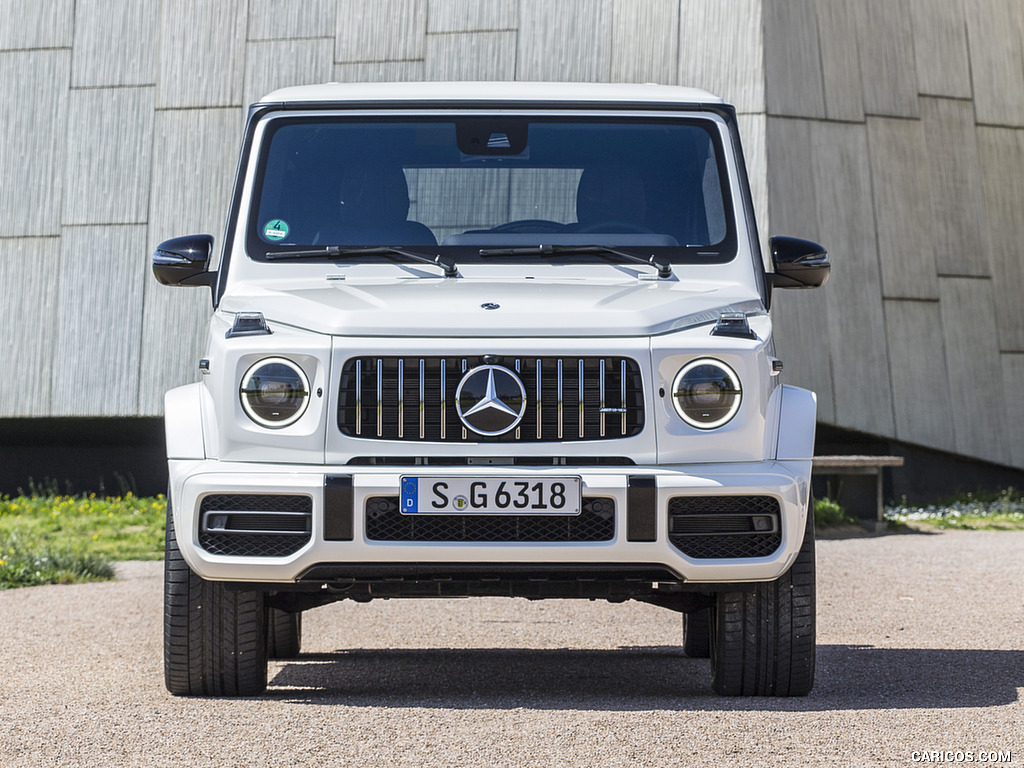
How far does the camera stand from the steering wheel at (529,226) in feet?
18.3

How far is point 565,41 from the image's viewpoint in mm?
15961

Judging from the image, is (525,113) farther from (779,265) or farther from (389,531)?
(389,531)

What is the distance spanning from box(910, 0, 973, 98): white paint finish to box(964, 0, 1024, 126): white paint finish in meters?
0.13

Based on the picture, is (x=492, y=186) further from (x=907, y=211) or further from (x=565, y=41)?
(x=907, y=211)

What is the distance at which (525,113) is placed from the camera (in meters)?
5.84

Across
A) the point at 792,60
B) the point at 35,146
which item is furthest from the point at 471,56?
the point at 35,146

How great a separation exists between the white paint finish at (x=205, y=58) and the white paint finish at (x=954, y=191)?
8.33m

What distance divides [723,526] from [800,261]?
55.2 inches

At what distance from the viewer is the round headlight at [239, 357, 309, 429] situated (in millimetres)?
4648

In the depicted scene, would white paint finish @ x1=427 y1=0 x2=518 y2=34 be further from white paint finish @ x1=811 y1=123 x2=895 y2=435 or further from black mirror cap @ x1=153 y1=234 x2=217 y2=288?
black mirror cap @ x1=153 y1=234 x2=217 y2=288

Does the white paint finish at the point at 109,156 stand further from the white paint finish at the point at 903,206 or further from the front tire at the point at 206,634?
the front tire at the point at 206,634

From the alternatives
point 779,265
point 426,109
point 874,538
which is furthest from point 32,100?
point 779,265

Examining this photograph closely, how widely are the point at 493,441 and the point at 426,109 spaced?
183 cm

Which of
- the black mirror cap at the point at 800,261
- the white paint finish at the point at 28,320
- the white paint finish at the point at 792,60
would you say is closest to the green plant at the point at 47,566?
the white paint finish at the point at 28,320
